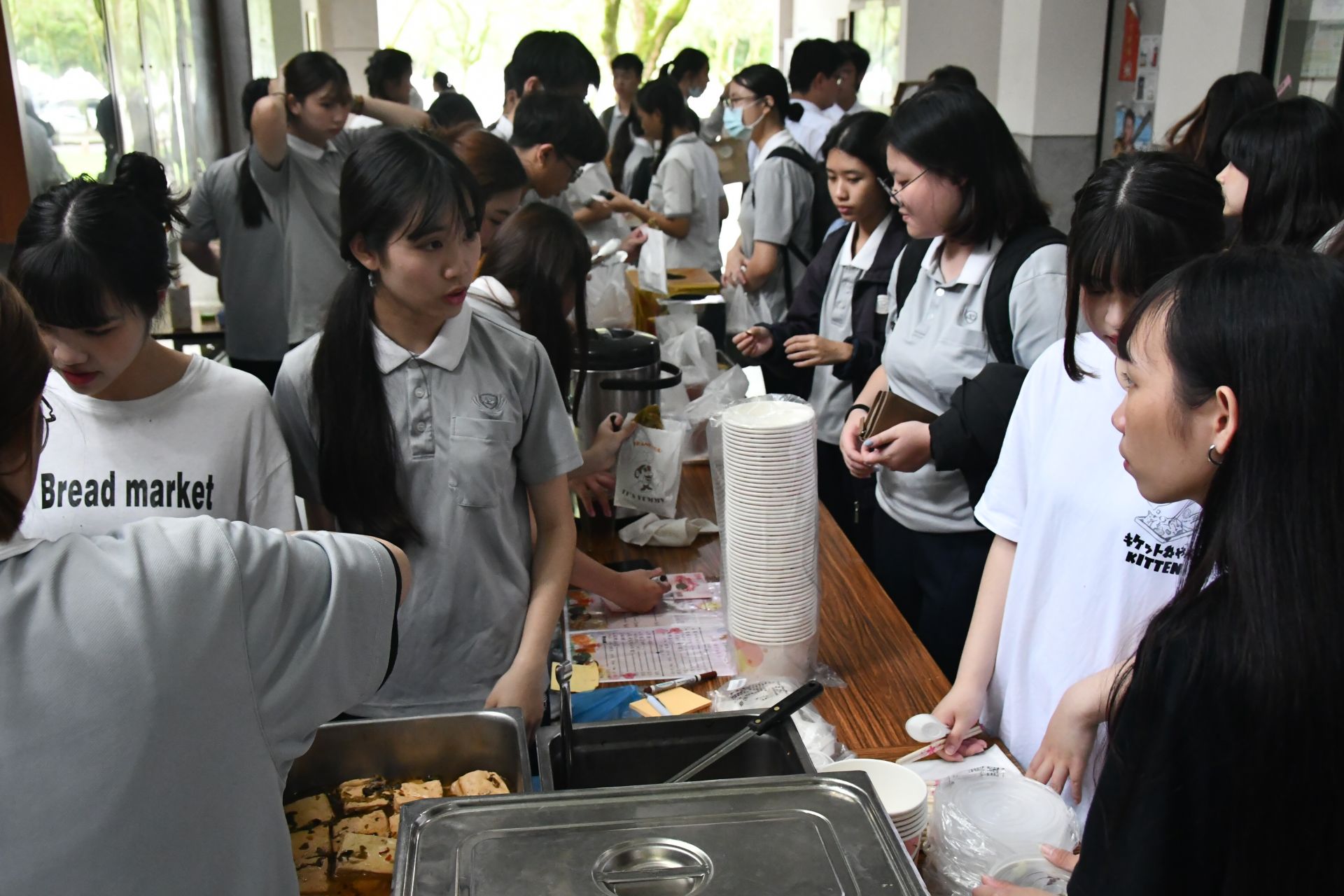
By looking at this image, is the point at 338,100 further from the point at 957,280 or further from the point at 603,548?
the point at 957,280

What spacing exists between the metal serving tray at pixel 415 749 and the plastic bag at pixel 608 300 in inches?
76.1

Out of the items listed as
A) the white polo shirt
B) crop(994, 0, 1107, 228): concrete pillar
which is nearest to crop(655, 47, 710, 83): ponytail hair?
crop(994, 0, 1107, 228): concrete pillar

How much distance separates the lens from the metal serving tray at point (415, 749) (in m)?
1.24

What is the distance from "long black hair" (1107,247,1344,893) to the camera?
2.52 ft

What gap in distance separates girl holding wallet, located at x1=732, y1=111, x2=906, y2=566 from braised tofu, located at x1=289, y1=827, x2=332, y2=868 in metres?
1.55

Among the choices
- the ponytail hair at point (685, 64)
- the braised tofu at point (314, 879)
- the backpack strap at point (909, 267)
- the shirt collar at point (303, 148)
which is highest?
the ponytail hair at point (685, 64)

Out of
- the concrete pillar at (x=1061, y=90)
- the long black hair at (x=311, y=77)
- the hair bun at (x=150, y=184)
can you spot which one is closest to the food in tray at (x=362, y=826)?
the hair bun at (x=150, y=184)

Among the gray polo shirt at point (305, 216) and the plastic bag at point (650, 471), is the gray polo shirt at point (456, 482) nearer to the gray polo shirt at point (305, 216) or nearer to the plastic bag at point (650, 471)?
the plastic bag at point (650, 471)

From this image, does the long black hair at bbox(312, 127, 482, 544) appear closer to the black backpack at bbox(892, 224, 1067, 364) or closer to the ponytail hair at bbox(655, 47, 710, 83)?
the black backpack at bbox(892, 224, 1067, 364)

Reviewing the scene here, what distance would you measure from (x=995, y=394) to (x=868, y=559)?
105cm

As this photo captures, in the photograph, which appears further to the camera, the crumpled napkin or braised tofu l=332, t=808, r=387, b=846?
the crumpled napkin

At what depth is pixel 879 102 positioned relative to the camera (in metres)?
9.41

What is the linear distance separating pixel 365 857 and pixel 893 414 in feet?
3.99

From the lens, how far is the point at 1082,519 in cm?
132
